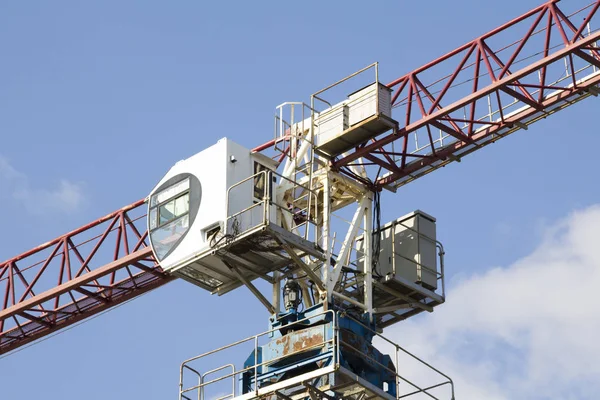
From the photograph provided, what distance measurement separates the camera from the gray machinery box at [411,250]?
51812 millimetres

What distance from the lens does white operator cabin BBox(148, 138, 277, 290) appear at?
50.3 meters

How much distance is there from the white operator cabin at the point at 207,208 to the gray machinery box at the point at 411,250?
3651 mm

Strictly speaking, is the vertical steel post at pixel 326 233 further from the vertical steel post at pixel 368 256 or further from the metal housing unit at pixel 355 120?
the vertical steel post at pixel 368 256

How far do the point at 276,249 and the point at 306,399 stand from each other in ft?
14.9

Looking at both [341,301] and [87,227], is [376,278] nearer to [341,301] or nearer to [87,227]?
[341,301]

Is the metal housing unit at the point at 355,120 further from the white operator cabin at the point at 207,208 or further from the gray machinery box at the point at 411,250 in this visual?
the gray machinery box at the point at 411,250

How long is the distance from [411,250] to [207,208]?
5.95m

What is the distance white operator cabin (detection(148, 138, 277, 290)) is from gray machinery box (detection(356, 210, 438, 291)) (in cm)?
365

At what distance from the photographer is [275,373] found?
48.8m

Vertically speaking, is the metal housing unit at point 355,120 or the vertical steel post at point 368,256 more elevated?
the metal housing unit at point 355,120

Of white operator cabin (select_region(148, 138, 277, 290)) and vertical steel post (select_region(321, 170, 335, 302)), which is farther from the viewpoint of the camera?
white operator cabin (select_region(148, 138, 277, 290))

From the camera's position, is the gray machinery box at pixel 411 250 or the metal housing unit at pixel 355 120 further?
the gray machinery box at pixel 411 250

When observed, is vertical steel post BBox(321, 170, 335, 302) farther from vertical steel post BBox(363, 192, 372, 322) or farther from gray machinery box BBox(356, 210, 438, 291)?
gray machinery box BBox(356, 210, 438, 291)

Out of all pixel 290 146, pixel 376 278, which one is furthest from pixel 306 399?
pixel 290 146
